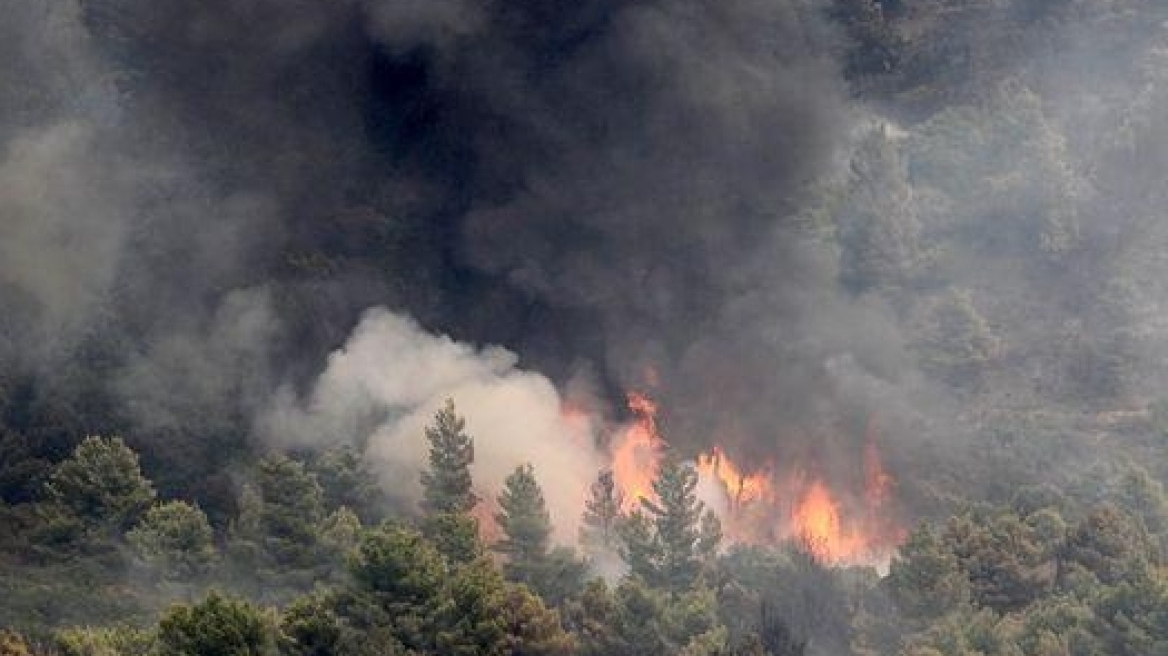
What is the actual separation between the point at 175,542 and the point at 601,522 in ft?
68.7

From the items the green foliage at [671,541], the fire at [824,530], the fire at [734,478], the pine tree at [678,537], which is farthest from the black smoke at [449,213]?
the green foliage at [671,541]

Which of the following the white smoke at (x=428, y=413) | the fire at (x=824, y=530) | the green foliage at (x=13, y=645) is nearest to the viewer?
the green foliage at (x=13, y=645)

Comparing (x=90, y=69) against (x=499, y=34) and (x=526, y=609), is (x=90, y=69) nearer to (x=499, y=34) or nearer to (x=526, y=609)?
(x=499, y=34)

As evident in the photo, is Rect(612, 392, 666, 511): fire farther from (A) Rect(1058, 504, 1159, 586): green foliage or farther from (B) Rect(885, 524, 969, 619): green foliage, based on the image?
(A) Rect(1058, 504, 1159, 586): green foliage

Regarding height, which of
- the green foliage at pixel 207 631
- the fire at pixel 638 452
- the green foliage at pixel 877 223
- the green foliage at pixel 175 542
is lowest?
the green foliage at pixel 207 631

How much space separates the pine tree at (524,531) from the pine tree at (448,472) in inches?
106

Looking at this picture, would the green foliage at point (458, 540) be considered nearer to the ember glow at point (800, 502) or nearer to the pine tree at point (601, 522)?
the pine tree at point (601, 522)

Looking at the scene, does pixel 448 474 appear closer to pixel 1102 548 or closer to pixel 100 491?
pixel 100 491

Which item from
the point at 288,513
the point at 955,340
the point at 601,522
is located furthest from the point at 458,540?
the point at 955,340

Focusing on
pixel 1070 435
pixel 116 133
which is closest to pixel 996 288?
pixel 1070 435

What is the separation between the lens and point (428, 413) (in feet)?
347

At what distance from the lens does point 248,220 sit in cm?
12462

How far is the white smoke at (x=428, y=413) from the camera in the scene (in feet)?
334

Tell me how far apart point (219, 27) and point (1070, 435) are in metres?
61.2
